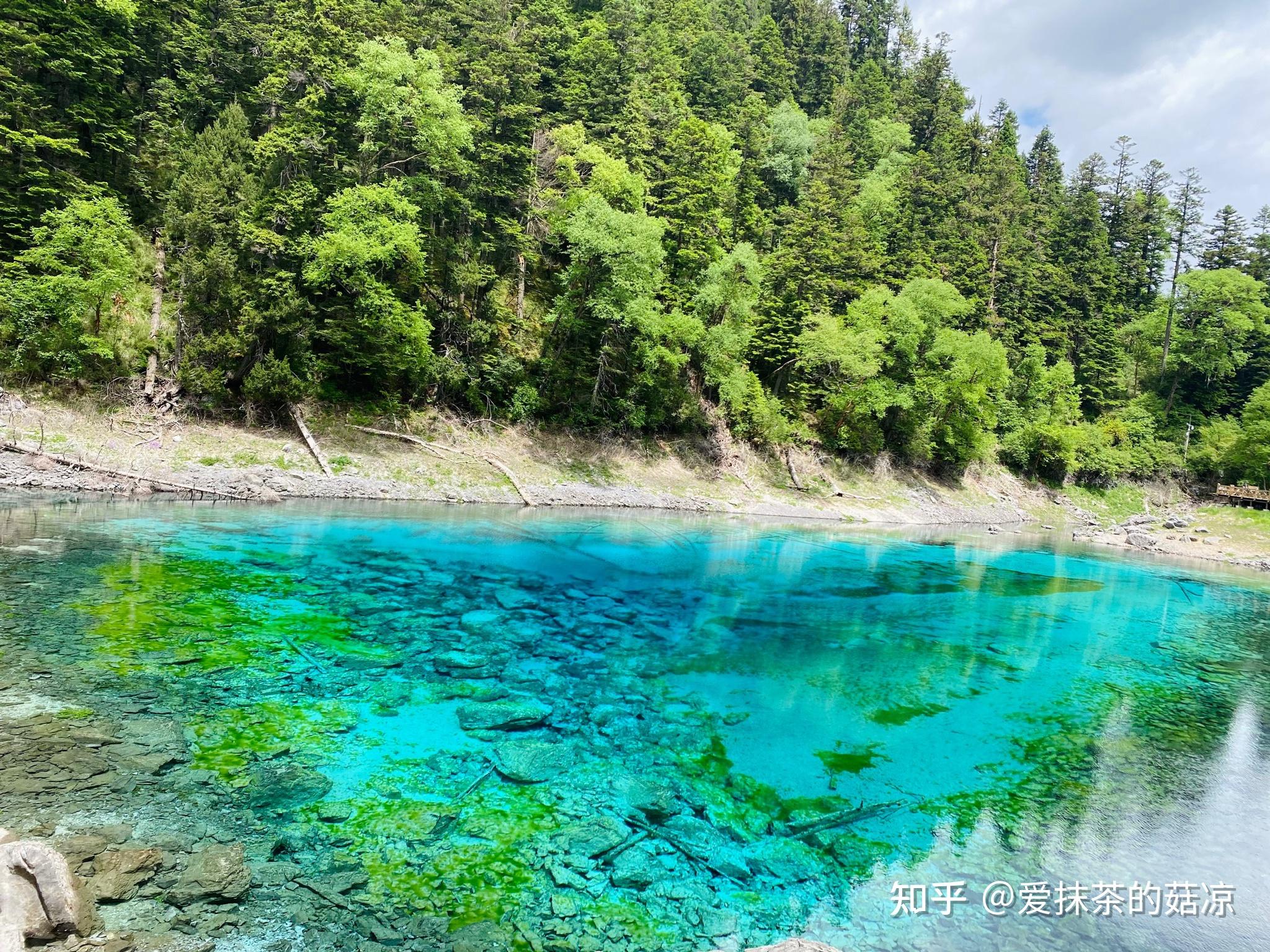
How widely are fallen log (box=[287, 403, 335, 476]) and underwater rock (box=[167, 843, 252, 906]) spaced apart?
72.4 feet

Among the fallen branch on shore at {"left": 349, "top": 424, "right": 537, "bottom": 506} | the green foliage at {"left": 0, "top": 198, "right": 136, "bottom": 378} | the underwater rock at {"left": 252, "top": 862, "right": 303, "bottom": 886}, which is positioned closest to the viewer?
the underwater rock at {"left": 252, "top": 862, "right": 303, "bottom": 886}

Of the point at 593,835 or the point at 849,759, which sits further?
the point at 849,759

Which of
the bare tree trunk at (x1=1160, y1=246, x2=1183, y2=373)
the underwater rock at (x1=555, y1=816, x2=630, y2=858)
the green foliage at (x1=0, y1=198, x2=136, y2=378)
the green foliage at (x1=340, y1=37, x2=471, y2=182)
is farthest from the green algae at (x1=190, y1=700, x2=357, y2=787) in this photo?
the bare tree trunk at (x1=1160, y1=246, x2=1183, y2=373)

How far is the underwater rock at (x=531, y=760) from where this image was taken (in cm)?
670

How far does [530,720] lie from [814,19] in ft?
295

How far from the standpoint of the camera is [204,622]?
9984mm

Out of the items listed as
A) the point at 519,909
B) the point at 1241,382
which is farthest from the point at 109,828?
the point at 1241,382

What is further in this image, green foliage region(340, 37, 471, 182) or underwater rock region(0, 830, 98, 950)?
green foliage region(340, 37, 471, 182)

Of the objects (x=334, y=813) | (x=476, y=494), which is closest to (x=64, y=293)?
(x=476, y=494)

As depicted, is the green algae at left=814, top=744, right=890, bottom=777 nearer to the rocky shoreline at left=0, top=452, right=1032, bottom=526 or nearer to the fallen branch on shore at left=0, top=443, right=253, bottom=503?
the rocky shoreline at left=0, top=452, right=1032, bottom=526

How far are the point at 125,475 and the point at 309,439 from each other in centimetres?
635

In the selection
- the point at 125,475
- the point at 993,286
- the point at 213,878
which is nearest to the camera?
the point at 213,878

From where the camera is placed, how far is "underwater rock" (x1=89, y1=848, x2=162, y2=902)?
14.1 ft

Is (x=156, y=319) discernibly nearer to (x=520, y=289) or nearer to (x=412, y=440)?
(x=412, y=440)
